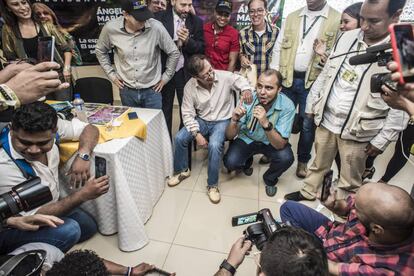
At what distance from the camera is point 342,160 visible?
1918 millimetres

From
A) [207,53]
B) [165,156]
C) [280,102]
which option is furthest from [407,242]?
[207,53]

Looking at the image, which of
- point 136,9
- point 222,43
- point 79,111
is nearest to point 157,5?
point 136,9

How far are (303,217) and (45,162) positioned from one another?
1447 mm

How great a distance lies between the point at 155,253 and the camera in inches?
71.5

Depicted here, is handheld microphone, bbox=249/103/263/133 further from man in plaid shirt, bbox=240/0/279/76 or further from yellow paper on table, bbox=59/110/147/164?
yellow paper on table, bbox=59/110/147/164

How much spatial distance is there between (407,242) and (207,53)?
2138 millimetres

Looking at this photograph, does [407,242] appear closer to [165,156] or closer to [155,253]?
[155,253]

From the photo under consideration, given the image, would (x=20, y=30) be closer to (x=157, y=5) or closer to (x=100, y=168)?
(x=157, y=5)

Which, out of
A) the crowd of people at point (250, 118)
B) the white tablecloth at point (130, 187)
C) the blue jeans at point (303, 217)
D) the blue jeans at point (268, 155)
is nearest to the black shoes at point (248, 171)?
the crowd of people at point (250, 118)

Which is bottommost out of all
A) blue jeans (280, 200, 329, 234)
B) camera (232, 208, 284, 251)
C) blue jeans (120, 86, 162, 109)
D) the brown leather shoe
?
the brown leather shoe

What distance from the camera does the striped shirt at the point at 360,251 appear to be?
0.98 meters

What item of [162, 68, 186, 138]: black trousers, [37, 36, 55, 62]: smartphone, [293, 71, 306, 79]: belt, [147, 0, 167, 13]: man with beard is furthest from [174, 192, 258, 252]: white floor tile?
[147, 0, 167, 13]: man with beard

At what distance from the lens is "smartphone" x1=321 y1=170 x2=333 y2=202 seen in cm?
138

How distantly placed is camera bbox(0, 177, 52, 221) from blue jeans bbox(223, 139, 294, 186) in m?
1.60
